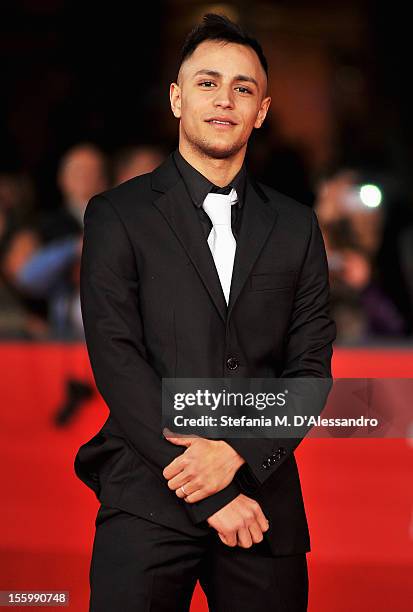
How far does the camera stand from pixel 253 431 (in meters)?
1.71

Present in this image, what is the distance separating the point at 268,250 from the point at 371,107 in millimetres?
3190

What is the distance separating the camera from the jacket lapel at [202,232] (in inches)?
64.6

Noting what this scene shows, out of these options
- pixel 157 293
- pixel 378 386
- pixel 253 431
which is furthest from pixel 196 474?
pixel 378 386

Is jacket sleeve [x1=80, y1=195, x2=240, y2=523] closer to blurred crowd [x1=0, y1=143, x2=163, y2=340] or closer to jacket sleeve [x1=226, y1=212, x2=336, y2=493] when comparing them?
jacket sleeve [x1=226, y1=212, x2=336, y2=493]

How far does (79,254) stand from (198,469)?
61.5 inches

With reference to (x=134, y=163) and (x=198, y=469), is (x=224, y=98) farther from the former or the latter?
(x=134, y=163)

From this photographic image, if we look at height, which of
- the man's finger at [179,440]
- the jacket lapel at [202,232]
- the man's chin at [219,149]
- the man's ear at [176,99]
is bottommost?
the man's finger at [179,440]

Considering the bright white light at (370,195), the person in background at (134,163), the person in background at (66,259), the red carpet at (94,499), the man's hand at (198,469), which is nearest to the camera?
the man's hand at (198,469)

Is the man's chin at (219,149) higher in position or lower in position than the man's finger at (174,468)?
higher

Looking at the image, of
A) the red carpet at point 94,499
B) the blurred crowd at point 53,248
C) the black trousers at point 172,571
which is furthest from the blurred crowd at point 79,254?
the black trousers at point 172,571

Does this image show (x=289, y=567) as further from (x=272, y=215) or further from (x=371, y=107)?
(x=371, y=107)

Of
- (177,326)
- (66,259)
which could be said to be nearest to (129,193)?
(177,326)

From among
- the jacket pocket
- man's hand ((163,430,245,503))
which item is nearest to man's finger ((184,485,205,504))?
man's hand ((163,430,245,503))

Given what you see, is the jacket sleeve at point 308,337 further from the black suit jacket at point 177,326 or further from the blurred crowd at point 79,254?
the blurred crowd at point 79,254
